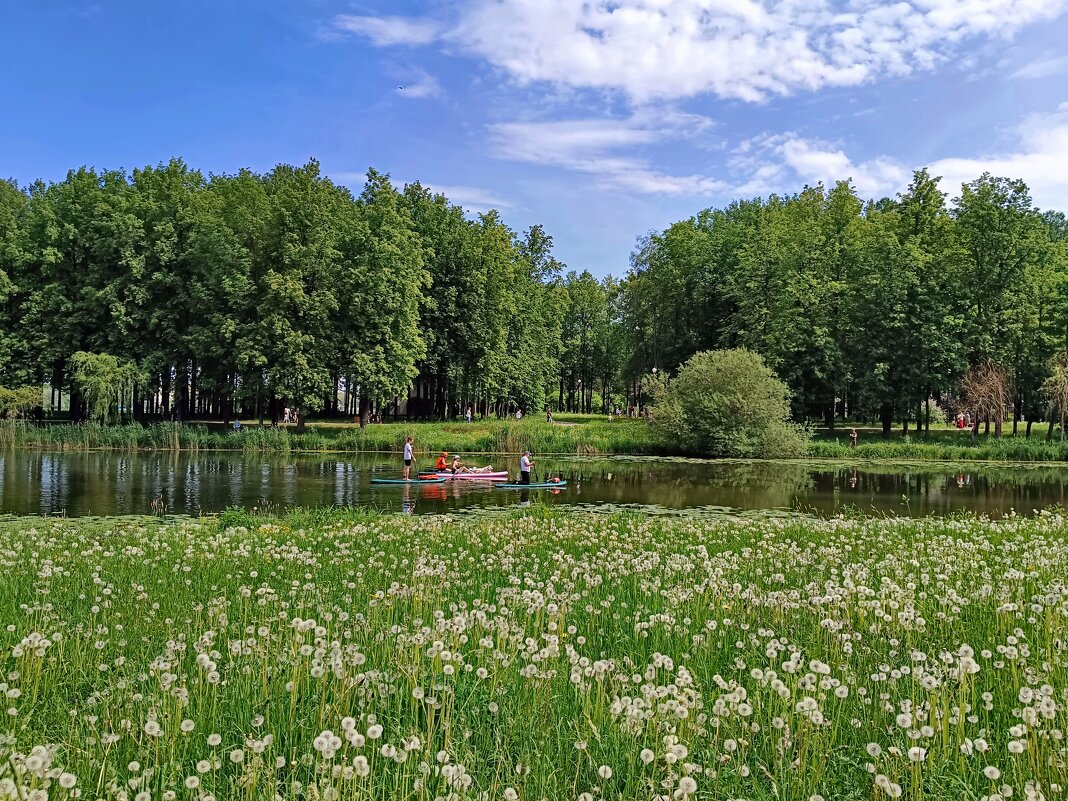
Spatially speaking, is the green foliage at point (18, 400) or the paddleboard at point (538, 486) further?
the green foliage at point (18, 400)

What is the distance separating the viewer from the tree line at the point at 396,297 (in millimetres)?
51375

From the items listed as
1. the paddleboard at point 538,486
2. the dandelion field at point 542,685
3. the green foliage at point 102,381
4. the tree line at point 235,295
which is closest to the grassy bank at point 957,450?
the paddleboard at point 538,486

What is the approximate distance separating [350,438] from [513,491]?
20699 mm

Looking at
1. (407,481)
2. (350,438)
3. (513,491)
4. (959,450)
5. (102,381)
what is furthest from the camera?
(102,381)

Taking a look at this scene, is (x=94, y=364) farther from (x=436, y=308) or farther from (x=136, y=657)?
(x=136, y=657)

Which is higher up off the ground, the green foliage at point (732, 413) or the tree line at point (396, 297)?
the tree line at point (396, 297)

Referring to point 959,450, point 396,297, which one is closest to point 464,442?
point 396,297

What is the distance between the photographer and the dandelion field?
3680 millimetres

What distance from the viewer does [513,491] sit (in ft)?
96.3

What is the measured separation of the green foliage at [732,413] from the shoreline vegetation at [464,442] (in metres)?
1.42

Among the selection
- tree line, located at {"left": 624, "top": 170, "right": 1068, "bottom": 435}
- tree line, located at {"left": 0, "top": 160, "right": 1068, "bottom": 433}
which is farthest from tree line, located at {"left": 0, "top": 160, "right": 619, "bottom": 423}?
tree line, located at {"left": 624, "top": 170, "right": 1068, "bottom": 435}

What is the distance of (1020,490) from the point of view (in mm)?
30641

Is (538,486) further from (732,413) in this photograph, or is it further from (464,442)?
(732,413)

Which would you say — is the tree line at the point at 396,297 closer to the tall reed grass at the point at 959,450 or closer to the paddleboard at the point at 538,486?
the tall reed grass at the point at 959,450
